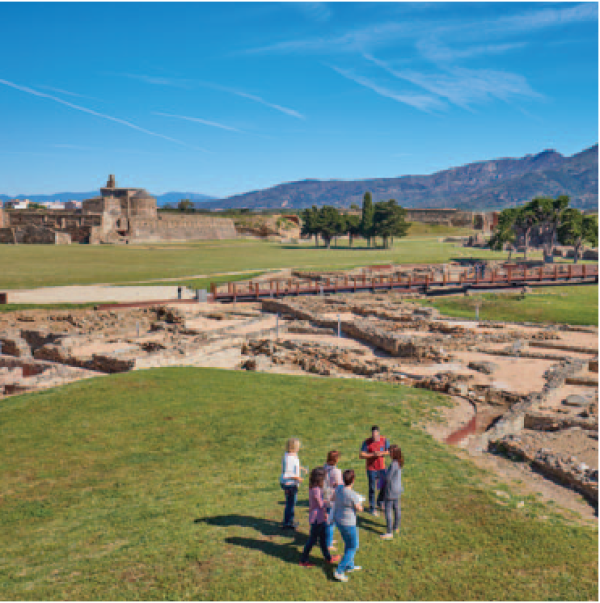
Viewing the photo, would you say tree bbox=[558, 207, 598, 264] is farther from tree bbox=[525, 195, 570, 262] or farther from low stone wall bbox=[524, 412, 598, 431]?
low stone wall bbox=[524, 412, 598, 431]

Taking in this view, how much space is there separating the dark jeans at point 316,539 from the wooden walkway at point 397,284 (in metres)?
40.9

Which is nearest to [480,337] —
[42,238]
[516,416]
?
[516,416]

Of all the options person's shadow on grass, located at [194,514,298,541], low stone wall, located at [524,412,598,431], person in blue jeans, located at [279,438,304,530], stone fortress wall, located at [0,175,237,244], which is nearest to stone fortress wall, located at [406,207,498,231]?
stone fortress wall, located at [0,175,237,244]

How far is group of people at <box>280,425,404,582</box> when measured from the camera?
803 cm

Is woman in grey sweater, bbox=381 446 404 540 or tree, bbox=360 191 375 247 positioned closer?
woman in grey sweater, bbox=381 446 404 540

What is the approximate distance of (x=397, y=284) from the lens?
57.4 m

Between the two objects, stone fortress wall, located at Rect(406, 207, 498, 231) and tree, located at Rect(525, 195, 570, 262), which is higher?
stone fortress wall, located at Rect(406, 207, 498, 231)

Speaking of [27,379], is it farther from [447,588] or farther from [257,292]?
[257,292]

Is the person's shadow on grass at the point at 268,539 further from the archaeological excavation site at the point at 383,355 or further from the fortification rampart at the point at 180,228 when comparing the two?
the fortification rampart at the point at 180,228

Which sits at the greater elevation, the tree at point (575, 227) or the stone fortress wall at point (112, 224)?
the stone fortress wall at point (112, 224)

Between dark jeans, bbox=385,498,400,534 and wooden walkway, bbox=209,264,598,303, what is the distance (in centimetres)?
3996

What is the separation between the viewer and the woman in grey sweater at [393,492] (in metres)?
9.42

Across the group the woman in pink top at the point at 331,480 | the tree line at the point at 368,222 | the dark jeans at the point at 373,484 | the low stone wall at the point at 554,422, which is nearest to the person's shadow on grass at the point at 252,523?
the woman in pink top at the point at 331,480

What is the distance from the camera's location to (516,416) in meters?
18.4
